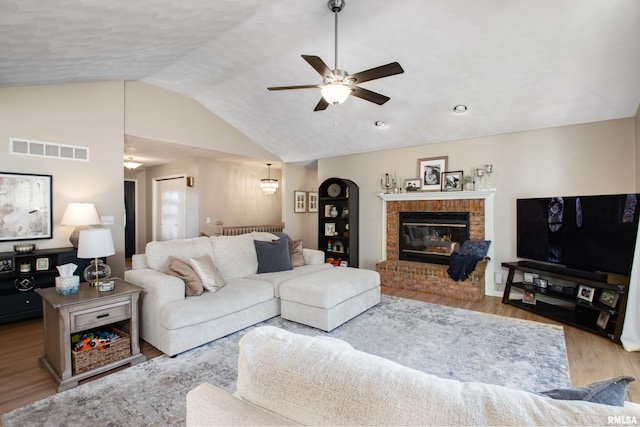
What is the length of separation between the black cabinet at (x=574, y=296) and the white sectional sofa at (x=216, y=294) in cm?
195

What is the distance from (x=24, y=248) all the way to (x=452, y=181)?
5733mm

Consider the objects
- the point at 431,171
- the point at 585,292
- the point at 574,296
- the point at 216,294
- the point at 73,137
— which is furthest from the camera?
the point at 431,171

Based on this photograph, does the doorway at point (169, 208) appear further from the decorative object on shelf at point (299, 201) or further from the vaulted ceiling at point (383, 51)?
the vaulted ceiling at point (383, 51)

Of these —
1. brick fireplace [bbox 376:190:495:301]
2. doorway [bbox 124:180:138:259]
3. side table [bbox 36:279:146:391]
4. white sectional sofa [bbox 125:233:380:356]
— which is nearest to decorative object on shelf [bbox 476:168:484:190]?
brick fireplace [bbox 376:190:495:301]

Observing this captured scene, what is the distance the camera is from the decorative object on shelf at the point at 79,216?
Result: 3809mm

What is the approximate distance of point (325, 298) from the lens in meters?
3.21

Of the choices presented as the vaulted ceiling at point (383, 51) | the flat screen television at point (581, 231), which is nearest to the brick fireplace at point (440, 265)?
the flat screen television at point (581, 231)

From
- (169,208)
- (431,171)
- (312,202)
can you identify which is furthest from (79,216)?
(431,171)

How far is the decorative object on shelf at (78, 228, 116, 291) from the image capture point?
2564mm

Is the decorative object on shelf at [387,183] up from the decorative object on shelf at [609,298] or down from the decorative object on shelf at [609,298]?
up

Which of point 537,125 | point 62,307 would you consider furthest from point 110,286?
point 537,125

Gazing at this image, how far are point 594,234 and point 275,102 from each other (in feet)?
A: 14.5

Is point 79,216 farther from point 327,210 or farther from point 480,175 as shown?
point 480,175

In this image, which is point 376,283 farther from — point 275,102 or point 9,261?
point 9,261
